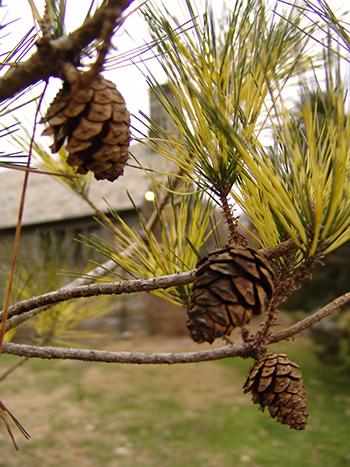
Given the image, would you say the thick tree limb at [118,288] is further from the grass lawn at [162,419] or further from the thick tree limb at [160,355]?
the grass lawn at [162,419]

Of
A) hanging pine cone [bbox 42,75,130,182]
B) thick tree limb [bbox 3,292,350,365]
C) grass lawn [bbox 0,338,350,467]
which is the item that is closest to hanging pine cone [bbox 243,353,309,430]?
thick tree limb [bbox 3,292,350,365]

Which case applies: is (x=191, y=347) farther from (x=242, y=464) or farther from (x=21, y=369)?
(x=242, y=464)

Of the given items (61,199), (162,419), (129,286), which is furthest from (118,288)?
(61,199)

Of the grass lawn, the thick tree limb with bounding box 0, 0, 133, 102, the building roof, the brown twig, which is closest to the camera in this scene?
the thick tree limb with bounding box 0, 0, 133, 102

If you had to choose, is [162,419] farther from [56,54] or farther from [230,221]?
[56,54]

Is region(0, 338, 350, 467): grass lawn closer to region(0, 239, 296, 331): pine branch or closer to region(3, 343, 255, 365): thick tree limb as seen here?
region(3, 343, 255, 365): thick tree limb
